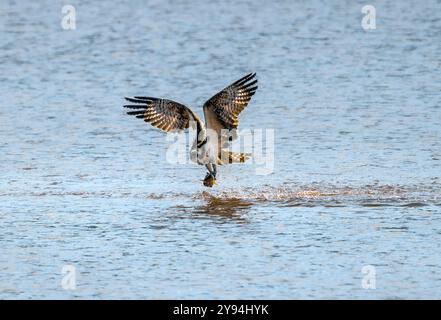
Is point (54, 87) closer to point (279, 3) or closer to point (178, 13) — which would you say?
point (178, 13)

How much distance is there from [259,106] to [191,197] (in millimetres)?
3255

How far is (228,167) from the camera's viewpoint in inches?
437

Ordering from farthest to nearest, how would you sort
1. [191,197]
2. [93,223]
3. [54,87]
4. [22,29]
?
[22,29], [54,87], [191,197], [93,223]

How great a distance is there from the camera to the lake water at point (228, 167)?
7.74 meters

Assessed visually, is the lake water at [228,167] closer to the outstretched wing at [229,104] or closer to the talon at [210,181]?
the talon at [210,181]

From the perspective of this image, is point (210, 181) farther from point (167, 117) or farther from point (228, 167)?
point (228, 167)

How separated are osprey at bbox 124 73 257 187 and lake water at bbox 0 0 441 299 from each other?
267 millimetres

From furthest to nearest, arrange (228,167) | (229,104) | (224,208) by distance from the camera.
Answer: (228,167) < (229,104) < (224,208)

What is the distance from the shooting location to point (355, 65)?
15.1m

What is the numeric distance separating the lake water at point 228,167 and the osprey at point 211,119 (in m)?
0.27

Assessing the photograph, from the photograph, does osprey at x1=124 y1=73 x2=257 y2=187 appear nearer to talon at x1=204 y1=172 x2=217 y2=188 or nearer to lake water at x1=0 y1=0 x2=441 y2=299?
talon at x1=204 y1=172 x2=217 y2=188

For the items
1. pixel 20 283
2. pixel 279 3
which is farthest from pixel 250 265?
pixel 279 3

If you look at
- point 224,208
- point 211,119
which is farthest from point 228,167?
point 224,208

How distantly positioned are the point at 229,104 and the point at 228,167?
1192 millimetres
